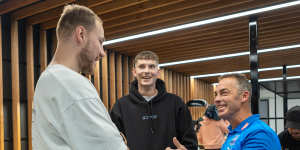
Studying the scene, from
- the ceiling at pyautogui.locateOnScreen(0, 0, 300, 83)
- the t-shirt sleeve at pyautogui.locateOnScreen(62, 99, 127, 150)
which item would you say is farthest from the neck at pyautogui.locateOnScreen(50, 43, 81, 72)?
the ceiling at pyautogui.locateOnScreen(0, 0, 300, 83)

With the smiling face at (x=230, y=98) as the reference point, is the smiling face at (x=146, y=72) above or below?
above

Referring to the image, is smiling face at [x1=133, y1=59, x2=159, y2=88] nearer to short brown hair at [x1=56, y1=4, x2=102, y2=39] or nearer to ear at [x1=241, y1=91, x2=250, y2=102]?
ear at [x1=241, y1=91, x2=250, y2=102]

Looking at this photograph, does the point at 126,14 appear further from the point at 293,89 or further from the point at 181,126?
the point at 293,89

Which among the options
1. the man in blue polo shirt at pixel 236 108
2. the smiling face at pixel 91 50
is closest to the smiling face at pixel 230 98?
the man in blue polo shirt at pixel 236 108

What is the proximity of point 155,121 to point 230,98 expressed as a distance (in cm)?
69

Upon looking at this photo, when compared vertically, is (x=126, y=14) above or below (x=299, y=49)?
above

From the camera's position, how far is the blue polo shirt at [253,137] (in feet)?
5.75

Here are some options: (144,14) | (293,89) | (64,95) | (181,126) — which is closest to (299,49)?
(293,89)

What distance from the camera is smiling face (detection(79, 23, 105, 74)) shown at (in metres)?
1.10

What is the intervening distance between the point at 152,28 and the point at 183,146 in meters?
4.81

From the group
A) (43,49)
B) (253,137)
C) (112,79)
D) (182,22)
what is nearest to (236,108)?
(253,137)

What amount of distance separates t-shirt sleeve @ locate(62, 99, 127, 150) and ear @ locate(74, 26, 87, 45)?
0.28m

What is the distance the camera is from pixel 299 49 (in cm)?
885

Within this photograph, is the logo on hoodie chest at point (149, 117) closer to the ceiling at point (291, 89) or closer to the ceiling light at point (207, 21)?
the ceiling light at point (207, 21)
